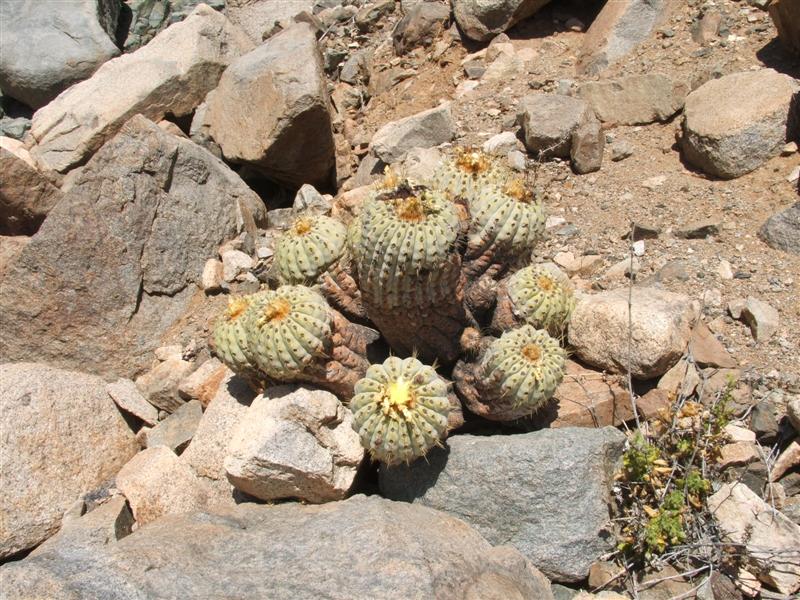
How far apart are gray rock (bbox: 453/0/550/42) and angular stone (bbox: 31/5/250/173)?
250cm

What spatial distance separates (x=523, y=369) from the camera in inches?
149

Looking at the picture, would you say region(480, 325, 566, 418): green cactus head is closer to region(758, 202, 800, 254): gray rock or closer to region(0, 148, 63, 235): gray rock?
region(758, 202, 800, 254): gray rock

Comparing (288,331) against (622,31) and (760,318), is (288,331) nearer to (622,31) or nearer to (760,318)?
(760,318)

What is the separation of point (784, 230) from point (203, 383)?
3831 millimetres

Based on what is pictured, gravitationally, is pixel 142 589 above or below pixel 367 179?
above

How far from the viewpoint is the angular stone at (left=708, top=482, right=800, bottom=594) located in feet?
11.8

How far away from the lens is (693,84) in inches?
254

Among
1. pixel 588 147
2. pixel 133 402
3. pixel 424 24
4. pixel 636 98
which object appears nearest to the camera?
pixel 133 402

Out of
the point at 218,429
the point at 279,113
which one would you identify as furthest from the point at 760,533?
the point at 279,113

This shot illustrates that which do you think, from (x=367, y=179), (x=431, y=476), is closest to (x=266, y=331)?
(x=431, y=476)

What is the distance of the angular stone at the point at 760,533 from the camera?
3.60 m

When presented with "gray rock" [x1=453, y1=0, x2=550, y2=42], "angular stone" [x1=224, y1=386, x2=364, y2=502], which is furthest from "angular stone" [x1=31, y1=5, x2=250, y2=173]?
"angular stone" [x1=224, y1=386, x2=364, y2=502]

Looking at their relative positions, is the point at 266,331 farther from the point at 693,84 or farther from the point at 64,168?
the point at 64,168

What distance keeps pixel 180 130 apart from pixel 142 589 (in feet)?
19.1
